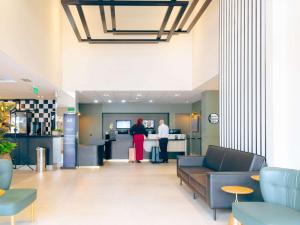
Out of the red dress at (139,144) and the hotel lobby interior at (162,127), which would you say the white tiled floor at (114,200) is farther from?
the red dress at (139,144)

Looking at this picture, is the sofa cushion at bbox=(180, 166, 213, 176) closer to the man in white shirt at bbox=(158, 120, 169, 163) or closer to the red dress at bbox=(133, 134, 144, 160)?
the man in white shirt at bbox=(158, 120, 169, 163)

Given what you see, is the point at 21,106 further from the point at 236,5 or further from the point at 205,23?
the point at 236,5

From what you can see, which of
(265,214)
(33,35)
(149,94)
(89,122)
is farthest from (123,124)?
(265,214)

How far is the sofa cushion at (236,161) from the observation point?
4562 millimetres

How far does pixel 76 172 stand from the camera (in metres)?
8.65

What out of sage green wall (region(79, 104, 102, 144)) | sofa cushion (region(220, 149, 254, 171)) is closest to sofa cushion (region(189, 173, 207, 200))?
sofa cushion (region(220, 149, 254, 171))

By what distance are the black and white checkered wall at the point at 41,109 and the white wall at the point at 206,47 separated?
243 inches

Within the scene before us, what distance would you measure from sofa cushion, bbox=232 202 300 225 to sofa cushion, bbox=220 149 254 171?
129cm

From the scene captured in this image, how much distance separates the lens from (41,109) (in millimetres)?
12273

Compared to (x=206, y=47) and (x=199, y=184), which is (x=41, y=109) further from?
(x=199, y=184)

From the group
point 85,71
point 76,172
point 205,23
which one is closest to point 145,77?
point 85,71

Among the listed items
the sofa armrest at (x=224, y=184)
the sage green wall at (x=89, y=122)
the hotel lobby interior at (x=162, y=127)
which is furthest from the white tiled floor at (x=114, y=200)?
the sage green wall at (x=89, y=122)

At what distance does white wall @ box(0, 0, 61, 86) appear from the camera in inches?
198

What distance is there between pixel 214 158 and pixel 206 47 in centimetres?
339
